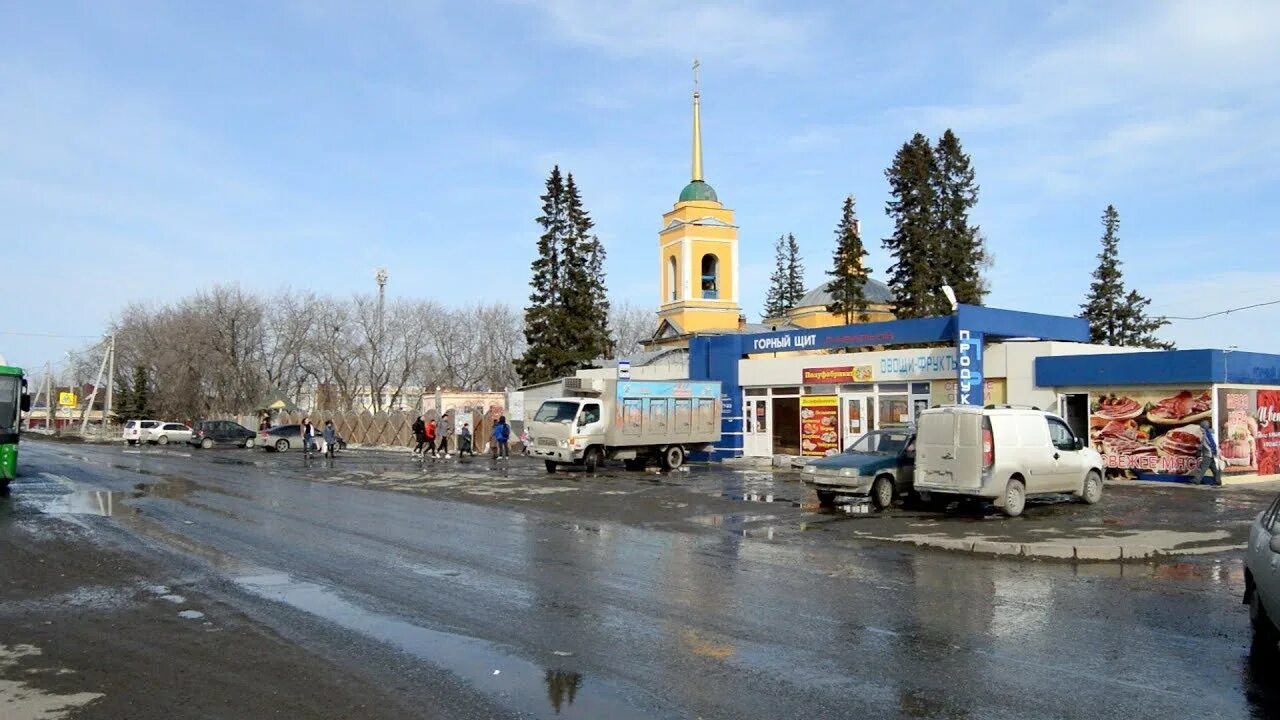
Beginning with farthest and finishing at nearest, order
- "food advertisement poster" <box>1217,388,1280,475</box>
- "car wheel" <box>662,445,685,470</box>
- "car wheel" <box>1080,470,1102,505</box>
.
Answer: "car wheel" <box>662,445,685,470</box>
"food advertisement poster" <box>1217,388,1280,475</box>
"car wheel" <box>1080,470,1102,505</box>

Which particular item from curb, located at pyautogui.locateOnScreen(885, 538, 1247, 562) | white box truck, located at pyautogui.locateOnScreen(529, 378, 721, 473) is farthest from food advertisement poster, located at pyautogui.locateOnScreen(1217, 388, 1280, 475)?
white box truck, located at pyautogui.locateOnScreen(529, 378, 721, 473)

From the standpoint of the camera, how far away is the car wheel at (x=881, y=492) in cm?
1850

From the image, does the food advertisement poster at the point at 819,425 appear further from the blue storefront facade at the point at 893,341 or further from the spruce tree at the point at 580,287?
the spruce tree at the point at 580,287

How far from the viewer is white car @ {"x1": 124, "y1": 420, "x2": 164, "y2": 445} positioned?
182ft

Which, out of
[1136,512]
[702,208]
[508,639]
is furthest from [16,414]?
[702,208]

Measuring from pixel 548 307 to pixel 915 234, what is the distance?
20753mm

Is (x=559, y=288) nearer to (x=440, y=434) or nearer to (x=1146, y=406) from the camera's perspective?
(x=440, y=434)

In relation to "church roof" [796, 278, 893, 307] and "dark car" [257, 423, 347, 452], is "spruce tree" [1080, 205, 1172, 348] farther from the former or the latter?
"dark car" [257, 423, 347, 452]

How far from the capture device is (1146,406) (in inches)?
969

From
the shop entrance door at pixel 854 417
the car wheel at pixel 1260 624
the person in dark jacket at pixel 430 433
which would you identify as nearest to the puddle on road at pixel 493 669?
the car wheel at pixel 1260 624

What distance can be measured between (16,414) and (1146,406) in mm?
26799

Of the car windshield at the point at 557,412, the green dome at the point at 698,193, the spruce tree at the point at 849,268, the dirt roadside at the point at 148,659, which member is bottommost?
the dirt roadside at the point at 148,659

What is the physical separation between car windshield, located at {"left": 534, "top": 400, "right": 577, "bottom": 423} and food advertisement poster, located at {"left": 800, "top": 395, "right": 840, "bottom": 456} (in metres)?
8.06

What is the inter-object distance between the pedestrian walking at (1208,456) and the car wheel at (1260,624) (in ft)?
55.7
